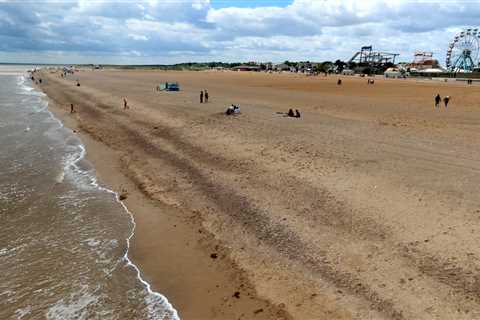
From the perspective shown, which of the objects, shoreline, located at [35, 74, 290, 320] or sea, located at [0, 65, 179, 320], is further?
sea, located at [0, 65, 179, 320]

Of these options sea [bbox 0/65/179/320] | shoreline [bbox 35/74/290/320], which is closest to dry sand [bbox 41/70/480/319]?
shoreline [bbox 35/74/290/320]

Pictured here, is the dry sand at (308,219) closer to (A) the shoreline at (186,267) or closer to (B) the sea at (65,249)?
(A) the shoreline at (186,267)

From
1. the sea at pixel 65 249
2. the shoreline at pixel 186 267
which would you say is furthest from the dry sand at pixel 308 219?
the sea at pixel 65 249

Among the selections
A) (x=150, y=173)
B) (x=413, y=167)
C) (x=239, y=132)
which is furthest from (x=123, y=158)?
(x=413, y=167)

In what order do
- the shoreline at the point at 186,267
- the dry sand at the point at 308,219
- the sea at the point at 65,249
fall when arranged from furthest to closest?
1. the sea at the point at 65,249
2. the shoreline at the point at 186,267
3. the dry sand at the point at 308,219

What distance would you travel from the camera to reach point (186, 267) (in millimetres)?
9109

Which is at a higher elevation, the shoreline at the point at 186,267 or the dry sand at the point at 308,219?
the dry sand at the point at 308,219

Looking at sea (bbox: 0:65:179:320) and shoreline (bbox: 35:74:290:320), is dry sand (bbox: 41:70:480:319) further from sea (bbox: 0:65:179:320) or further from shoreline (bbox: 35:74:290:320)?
sea (bbox: 0:65:179:320)

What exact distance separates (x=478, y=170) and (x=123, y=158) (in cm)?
1485

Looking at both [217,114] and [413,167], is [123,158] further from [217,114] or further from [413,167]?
[413,167]

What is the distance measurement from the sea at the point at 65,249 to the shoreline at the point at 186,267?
247 mm

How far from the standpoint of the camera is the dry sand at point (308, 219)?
726cm

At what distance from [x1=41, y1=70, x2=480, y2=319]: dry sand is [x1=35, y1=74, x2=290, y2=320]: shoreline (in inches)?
1.3

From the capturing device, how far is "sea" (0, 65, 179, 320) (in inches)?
301
